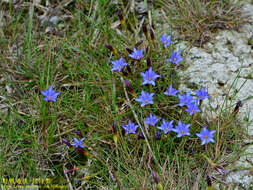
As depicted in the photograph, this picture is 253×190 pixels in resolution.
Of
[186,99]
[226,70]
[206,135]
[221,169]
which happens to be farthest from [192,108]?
[226,70]

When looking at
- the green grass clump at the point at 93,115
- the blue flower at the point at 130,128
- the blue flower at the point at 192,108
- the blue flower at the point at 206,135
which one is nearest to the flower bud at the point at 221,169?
the green grass clump at the point at 93,115

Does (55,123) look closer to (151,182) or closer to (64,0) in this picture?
(151,182)

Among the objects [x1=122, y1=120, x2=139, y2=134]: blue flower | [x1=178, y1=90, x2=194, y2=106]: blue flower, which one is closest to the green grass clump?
[x1=122, y1=120, x2=139, y2=134]: blue flower

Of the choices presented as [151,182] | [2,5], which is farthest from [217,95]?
[2,5]

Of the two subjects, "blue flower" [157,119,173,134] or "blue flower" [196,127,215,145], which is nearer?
"blue flower" [196,127,215,145]

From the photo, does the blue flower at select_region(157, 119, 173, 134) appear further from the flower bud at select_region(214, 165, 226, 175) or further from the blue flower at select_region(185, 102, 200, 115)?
the flower bud at select_region(214, 165, 226, 175)

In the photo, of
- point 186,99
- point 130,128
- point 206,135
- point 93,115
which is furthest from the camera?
point 93,115

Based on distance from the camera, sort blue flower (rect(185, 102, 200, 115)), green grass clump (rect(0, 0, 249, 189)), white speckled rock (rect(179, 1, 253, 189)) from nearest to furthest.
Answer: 1. blue flower (rect(185, 102, 200, 115))
2. green grass clump (rect(0, 0, 249, 189))
3. white speckled rock (rect(179, 1, 253, 189))

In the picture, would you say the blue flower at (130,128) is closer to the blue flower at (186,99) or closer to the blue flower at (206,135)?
the blue flower at (186,99)

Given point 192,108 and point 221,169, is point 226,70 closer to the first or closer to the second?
point 192,108
